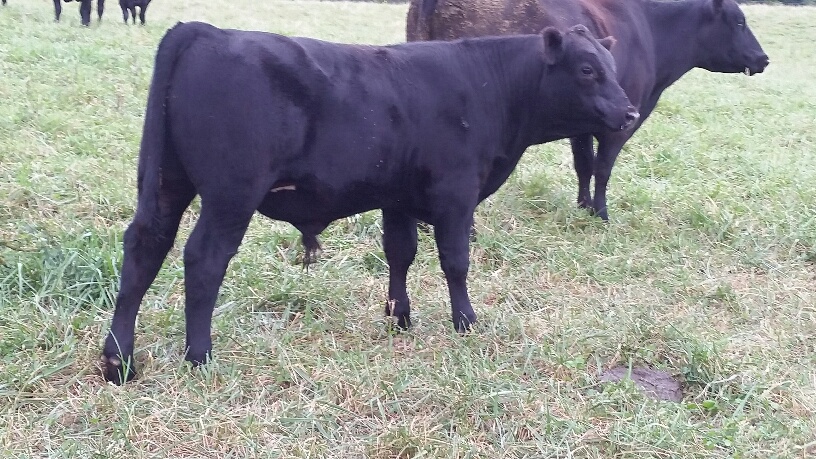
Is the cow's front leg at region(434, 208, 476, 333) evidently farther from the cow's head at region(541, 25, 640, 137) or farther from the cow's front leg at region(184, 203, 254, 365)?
the cow's front leg at region(184, 203, 254, 365)

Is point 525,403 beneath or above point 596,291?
above

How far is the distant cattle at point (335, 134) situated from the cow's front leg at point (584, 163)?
2.02 m

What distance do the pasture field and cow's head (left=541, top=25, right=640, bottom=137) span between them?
109cm

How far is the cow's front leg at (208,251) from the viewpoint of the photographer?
3393mm

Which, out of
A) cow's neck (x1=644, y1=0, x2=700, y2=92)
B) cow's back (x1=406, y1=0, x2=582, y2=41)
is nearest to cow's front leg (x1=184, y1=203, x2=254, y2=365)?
cow's back (x1=406, y1=0, x2=582, y2=41)

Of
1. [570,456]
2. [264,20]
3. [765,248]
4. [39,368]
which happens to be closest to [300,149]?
[39,368]

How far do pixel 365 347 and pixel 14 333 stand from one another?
5.25 ft

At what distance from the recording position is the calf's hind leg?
11.3 ft

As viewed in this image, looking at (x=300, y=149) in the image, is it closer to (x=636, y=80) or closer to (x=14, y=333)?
(x=14, y=333)

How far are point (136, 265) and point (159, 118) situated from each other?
65 cm

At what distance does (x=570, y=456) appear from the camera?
3031 mm

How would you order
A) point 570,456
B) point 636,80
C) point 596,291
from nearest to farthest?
point 570,456 < point 596,291 < point 636,80

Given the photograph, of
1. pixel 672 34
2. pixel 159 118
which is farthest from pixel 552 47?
pixel 672 34

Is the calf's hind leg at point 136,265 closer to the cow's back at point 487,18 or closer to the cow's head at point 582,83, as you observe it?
the cow's head at point 582,83
